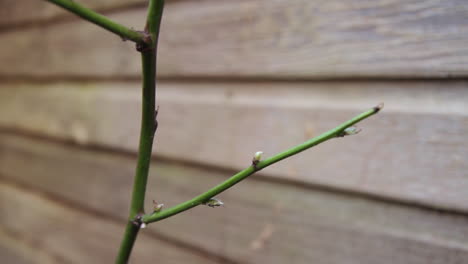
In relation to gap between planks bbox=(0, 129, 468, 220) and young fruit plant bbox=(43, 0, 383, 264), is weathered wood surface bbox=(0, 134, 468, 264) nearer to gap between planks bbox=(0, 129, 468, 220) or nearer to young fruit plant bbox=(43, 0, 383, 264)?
gap between planks bbox=(0, 129, 468, 220)

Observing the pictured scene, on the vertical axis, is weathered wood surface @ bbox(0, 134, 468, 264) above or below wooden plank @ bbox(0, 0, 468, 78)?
below

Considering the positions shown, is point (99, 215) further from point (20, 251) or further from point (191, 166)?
point (20, 251)

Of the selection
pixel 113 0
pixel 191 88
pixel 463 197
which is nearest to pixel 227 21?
pixel 191 88

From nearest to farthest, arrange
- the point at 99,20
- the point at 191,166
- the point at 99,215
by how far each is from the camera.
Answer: the point at 99,20 < the point at 191,166 < the point at 99,215

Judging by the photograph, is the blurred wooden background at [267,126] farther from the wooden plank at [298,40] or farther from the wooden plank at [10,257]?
the wooden plank at [10,257]

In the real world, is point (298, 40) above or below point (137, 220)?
above

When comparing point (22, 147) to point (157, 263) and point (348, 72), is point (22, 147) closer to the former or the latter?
point (157, 263)

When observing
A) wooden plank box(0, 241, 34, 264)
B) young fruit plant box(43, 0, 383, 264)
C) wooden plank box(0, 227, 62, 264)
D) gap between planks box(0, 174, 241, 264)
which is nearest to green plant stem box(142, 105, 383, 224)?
young fruit plant box(43, 0, 383, 264)

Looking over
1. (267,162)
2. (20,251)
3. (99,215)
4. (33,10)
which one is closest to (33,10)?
(33,10)
